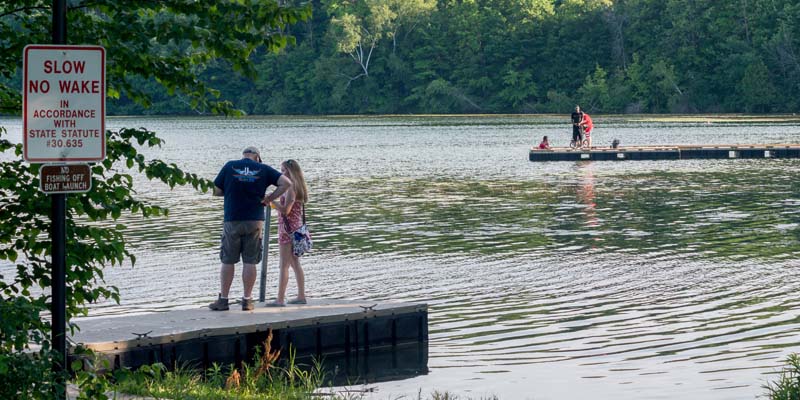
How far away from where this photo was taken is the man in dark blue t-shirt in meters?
12.7

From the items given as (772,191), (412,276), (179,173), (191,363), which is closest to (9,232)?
(179,173)

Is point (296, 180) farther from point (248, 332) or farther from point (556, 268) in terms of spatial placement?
point (556, 268)

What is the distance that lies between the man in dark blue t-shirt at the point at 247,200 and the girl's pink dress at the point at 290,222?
1.60 ft

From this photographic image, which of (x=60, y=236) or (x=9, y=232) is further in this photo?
(x=9, y=232)

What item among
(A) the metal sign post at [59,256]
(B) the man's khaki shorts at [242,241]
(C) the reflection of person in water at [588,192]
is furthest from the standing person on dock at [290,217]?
(C) the reflection of person in water at [588,192]

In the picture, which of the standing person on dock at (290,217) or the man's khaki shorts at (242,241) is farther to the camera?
the standing person on dock at (290,217)

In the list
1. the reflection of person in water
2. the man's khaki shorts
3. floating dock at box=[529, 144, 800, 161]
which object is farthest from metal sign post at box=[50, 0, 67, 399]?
floating dock at box=[529, 144, 800, 161]

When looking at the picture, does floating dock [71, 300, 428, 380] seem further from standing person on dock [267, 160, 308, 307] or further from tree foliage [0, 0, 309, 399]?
tree foliage [0, 0, 309, 399]

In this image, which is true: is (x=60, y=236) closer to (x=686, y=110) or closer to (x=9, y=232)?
(x=9, y=232)

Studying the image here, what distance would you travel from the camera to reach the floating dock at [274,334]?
11.9m

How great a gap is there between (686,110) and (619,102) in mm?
6469

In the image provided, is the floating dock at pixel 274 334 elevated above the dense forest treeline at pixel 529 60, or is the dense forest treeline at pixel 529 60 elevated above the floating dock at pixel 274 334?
the dense forest treeline at pixel 529 60

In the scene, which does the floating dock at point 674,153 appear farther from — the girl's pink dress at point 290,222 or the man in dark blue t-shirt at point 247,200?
the man in dark blue t-shirt at point 247,200

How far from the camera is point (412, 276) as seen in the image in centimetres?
1947
